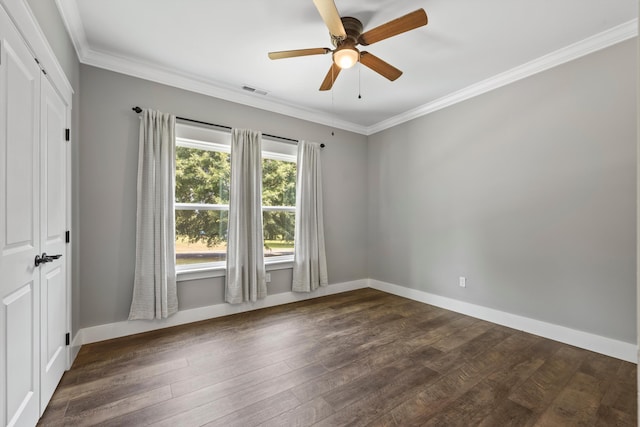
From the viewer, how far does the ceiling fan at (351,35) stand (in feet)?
5.88

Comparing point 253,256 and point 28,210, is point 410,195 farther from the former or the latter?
point 28,210

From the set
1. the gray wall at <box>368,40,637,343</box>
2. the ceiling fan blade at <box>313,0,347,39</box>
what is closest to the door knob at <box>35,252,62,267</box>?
the ceiling fan blade at <box>313,0,347,39</box>

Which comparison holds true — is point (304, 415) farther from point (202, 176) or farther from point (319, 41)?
point (319, 41)

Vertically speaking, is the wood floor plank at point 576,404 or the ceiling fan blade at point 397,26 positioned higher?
the ceiling fan blade at point 397,26

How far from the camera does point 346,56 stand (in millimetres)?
2143

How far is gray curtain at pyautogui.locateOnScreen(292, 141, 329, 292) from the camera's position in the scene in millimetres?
4059

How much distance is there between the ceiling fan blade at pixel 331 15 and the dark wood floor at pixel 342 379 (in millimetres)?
2526

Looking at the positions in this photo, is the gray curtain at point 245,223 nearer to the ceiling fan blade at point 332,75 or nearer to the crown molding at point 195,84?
the crown molding at point 195,84

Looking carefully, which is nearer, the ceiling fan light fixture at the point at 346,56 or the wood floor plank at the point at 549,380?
the wood floor plank at the point at 549,380

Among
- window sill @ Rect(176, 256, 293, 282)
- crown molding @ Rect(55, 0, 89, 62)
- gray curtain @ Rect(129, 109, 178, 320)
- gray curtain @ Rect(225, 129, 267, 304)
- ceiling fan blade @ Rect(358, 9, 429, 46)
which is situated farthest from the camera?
gray curtain @ Rect(225, 129, 267, 304)

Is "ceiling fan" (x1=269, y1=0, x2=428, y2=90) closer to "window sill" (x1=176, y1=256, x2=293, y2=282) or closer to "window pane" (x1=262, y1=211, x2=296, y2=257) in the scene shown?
"window pane" (x1=262, y1=211, x2=296, y2=257)

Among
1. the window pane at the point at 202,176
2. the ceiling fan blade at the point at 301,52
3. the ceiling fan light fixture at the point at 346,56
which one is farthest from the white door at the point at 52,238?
the ceiling fan light fixture at the point at 346,56

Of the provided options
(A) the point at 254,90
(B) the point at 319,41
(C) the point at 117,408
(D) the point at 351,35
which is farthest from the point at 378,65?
(C) the point at 117,408

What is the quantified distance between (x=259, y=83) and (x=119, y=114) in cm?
153
